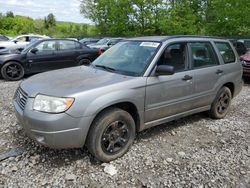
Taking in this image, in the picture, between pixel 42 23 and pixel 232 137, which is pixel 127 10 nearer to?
pixel 232 137

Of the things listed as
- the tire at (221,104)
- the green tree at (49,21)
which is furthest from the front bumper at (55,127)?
the green tree at (49,21)

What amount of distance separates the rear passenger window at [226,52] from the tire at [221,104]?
601 millimetres

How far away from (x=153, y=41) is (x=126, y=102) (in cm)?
126

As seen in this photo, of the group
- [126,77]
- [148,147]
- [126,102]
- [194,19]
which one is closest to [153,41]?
[126,77]

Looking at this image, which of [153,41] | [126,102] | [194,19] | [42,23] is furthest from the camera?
[42,23]

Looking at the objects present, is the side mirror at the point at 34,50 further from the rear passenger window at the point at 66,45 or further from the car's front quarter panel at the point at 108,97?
the car's front quarter panel at the point at 108,97

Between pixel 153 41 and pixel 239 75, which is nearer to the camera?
pixel 153 41

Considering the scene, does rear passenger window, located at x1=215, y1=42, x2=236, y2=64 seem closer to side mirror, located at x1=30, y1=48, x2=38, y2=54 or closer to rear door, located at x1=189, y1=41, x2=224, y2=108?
rear door, located at x1=189, y1=41, x2=224, y2=108

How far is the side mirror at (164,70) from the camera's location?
388cm

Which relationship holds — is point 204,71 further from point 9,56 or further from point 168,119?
point 9,56

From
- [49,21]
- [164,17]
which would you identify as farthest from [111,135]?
[49,21]

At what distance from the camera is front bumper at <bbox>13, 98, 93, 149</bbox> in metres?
3.21

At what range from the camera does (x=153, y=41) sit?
4430 mm

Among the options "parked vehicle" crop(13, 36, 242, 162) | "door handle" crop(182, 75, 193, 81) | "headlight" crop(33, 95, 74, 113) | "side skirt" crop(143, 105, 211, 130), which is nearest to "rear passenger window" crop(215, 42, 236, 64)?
"parked vehicle" crop(13, 36, 242, 162)
